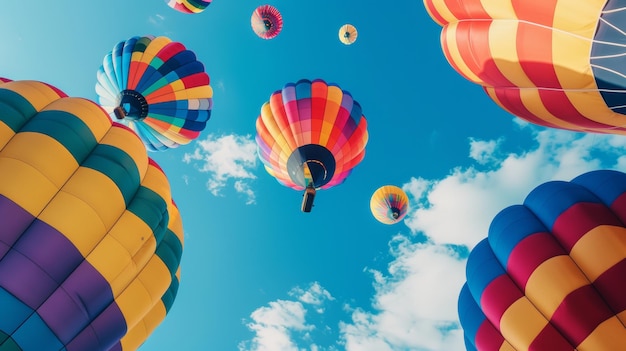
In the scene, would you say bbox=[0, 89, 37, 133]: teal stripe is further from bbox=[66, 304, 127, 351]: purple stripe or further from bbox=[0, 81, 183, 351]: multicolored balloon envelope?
bbox=[66, 304, 127, 351]: purple stripe

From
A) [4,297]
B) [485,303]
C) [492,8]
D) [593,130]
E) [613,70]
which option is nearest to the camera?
[613,70]

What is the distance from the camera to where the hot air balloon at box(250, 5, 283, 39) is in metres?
14.2

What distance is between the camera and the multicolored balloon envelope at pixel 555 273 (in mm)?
4828

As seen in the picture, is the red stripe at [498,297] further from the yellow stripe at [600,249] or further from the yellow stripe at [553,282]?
the yellow stripe at [600,249]

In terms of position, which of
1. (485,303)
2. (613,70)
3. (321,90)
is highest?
(321,90)

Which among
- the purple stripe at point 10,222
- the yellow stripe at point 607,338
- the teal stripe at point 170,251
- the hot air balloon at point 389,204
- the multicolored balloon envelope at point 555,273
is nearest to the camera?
the purple stripe at point 10,222

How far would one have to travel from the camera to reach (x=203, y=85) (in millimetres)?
11477

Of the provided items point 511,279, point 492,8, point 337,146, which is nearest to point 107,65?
point 337,146

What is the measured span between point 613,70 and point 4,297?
615 centimetres

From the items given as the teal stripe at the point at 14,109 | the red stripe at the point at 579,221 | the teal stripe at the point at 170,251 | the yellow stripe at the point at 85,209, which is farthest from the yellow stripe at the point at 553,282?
the teal stripe at the point at 14,109

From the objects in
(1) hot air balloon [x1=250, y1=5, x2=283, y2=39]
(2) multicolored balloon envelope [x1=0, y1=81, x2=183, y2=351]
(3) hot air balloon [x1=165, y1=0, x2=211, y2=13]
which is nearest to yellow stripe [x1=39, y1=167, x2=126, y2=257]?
(2) multicolored balloon envelope [x1=0, y1=81, x2=183, y2=351]

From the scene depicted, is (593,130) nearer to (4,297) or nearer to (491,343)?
(491,343)

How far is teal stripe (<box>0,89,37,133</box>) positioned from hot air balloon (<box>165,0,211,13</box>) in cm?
781

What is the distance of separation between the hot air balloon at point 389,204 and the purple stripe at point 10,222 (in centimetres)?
1082
